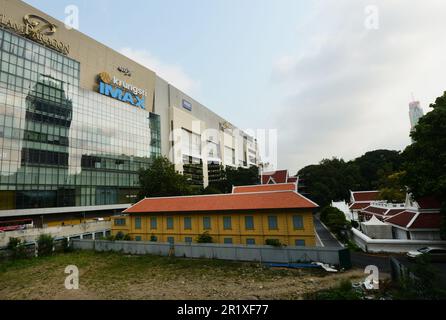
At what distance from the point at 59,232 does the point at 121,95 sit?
39.9m

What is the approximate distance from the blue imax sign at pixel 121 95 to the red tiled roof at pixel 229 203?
37689mm

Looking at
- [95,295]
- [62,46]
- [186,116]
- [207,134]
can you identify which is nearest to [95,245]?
[95,295]

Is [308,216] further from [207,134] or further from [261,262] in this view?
[207,134]

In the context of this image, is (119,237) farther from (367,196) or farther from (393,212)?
(367,196)

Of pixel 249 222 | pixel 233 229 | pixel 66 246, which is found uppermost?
pixel 249 222

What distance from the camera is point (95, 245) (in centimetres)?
3108

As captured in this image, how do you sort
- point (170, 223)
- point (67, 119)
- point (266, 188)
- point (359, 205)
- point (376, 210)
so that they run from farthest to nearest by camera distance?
1. point (67, 119)
2. point (359, 205)
3. point (266, 188)
4. point (376, 210)
5. point (170, 223)

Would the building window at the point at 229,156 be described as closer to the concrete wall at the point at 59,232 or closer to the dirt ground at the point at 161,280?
the concrete wall at the point at 59,232

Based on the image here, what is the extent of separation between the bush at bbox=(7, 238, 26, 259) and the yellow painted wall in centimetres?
1144

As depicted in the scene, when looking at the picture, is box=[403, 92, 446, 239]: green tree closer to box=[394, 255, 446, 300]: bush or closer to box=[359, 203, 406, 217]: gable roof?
box=[394, 255, 446, 300]: bush

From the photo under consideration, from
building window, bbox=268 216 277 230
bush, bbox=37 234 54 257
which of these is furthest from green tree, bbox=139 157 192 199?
building window, bbox=268 216 277 230

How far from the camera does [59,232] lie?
34.5 meters

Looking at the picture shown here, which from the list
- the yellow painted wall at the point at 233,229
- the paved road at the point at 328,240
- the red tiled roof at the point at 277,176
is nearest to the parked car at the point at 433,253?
the paved road at the point at 328,240

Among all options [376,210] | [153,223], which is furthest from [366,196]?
[153,223]
